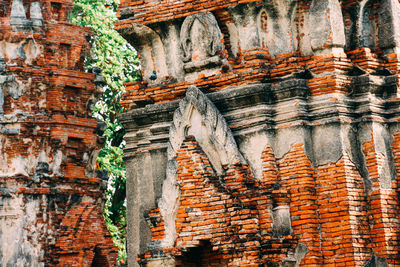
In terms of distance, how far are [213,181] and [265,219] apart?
2.37 ft

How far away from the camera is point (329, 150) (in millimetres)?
8445

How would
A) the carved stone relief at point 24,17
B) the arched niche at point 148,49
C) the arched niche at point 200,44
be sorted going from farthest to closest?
the carved stone relief at point 24,17 → the arched niche at point 148,49 → the arched niche at point 200,44

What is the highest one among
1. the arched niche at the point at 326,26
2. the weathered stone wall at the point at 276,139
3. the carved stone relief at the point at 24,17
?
the carved stone relief at the point at 24,17

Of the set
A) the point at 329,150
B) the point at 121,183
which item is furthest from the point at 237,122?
the point at 121,183

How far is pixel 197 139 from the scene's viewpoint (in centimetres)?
900

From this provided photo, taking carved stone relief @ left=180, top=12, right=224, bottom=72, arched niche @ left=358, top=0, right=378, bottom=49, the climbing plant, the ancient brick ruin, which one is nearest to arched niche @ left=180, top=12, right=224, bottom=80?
carved stone relief @ left=180, top=12, right=224, bottom=72

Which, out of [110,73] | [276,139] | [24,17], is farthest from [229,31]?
[110,73]

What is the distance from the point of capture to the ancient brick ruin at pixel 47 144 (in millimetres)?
13695

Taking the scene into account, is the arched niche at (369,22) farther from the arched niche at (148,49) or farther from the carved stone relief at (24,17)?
the carved stone relief at (24,17)

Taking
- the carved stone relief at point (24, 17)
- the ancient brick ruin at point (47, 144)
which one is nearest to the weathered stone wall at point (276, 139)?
the ancient brick ruin at point (47, 144)

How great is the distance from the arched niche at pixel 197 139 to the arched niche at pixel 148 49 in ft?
3.06

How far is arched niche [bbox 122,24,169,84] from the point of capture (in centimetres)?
989

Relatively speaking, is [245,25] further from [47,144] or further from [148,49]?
[47,144]

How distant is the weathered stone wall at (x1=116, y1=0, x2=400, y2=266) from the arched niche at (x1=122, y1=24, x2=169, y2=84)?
0.31 meters
